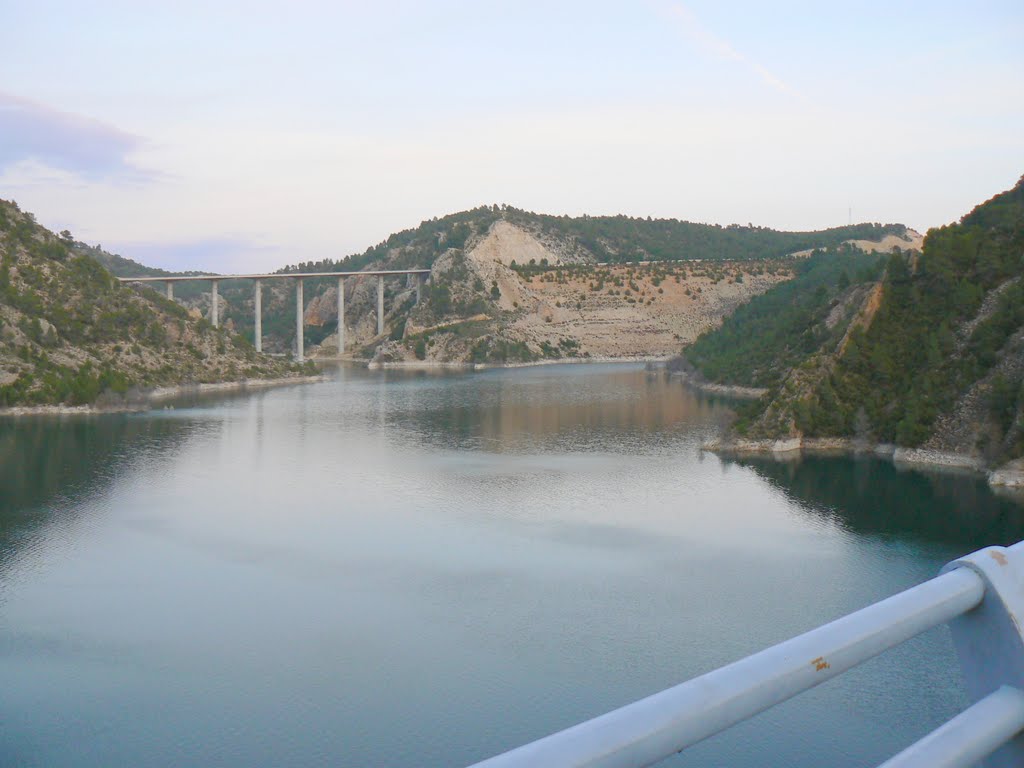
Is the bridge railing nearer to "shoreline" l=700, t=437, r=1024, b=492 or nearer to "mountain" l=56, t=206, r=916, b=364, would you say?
"shoreline" l=700, t=437, r=1024, b=492

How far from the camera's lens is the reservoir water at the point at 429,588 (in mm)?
13266

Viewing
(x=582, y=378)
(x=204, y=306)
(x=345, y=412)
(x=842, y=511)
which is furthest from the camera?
(x=204, y=306)

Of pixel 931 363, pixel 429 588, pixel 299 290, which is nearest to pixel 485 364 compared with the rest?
pixel 299 290

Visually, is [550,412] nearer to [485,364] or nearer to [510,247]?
[485,364]

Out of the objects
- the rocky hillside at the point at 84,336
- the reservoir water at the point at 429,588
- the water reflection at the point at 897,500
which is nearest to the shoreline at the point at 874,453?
the water reflection at the point at 897,500

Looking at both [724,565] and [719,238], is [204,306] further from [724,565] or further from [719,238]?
[724,565]

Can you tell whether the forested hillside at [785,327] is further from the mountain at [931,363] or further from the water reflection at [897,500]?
the water reflection at [897,500]

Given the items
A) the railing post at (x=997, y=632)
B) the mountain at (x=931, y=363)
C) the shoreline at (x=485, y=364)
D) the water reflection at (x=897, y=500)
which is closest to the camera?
the railing post at (x=997, y=632)

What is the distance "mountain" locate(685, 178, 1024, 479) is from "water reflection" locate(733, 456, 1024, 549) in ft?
4.71

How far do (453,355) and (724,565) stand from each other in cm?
6399

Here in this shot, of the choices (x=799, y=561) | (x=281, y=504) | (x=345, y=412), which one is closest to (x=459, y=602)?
(x=799, y=561)

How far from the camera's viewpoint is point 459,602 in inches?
733

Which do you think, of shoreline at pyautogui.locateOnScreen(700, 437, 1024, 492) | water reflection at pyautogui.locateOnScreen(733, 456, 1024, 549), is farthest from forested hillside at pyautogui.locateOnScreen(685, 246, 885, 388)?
water reflection at pyautogui.locateOnScreen(733, 456, 1024, 549)

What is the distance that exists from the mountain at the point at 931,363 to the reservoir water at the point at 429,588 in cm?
188
